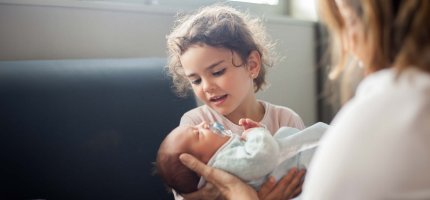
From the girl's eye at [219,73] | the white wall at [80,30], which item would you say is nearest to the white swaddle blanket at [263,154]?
the girl's eye at [219,73]

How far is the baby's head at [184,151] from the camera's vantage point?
748 mm

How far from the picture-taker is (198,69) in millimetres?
804

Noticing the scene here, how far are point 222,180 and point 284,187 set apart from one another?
96 millimetres

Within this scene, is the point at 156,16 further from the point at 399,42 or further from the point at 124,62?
the point at 399,42

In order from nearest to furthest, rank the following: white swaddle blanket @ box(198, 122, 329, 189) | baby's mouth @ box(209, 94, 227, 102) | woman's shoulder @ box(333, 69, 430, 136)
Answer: woman's shoulder @ box(333, 69, 430, 136) < white swaddle blanket @ box(198, 122, 329, 189) < baby's mouth @ box(209, 94, 227, 102)

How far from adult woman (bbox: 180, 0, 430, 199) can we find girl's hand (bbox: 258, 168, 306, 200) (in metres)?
0.32

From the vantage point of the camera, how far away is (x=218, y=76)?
81 centimetres

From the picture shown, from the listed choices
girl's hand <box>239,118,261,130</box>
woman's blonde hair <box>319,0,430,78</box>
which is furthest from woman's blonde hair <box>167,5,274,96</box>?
woman's blonde hair <box>319,0,430,78</box>

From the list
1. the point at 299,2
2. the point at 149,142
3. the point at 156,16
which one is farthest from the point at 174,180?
the point at 299,2

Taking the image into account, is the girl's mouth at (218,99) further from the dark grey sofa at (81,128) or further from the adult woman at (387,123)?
the adult woman at (387,123)

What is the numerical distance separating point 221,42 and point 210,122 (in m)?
0.14

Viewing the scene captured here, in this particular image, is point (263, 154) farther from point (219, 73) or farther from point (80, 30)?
point (80, 30)

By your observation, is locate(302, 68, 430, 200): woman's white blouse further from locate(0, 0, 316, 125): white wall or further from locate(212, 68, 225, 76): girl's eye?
locate(0, 0, 316, 125): white wall

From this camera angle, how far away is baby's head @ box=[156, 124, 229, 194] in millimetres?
748
